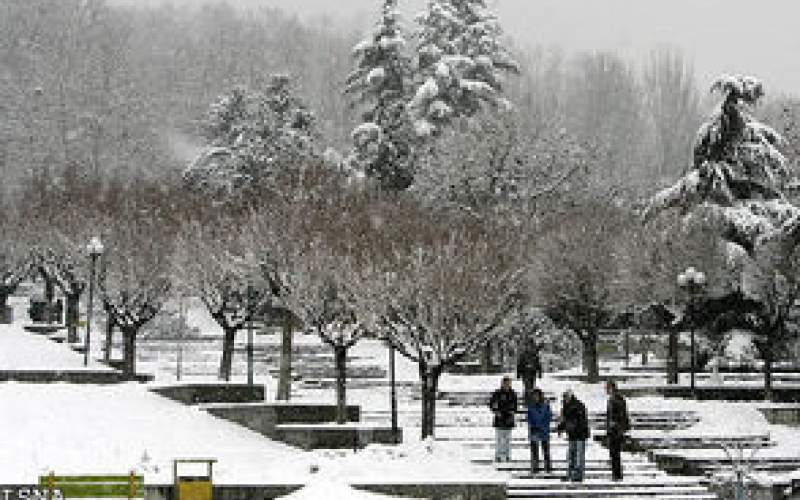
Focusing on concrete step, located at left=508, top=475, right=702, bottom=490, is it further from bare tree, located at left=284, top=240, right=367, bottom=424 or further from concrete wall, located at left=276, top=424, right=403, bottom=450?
bare tree, located at left=284, top=240, right=367, bottom=424

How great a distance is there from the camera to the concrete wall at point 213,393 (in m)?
25.4

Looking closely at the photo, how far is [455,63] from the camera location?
47.5 m

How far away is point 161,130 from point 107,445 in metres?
92.0

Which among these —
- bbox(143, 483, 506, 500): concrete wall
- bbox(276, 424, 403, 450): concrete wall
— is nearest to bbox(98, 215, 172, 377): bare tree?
bbox(276, 424, 403, 450): concrete wall

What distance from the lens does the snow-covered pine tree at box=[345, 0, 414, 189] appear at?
4894cm

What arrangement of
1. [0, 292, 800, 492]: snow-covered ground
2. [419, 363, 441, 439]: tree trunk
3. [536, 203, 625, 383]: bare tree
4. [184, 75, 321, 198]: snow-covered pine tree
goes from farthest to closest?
1. [184, 75, 321, 198]: snow-covered pine tree
2. [536, 203, 625, 383]: bare tree
3. [419, 363, 441, 439]: tree trunk
4. [0, 292, 800, 492]: snow-covered ground

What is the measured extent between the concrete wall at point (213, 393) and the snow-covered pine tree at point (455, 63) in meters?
22.8

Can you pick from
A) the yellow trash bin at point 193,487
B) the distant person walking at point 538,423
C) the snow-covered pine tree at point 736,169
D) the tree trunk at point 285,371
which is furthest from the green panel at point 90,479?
the snow-covered pine tree at point 736,169

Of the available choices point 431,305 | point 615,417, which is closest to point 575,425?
point 615,417

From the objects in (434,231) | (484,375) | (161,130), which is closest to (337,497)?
(434,231)

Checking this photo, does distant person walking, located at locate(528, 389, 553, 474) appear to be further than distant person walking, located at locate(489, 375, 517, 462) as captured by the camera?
No

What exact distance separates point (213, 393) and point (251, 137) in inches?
1243

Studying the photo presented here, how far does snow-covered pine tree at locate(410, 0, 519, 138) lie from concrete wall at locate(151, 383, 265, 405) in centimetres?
2279

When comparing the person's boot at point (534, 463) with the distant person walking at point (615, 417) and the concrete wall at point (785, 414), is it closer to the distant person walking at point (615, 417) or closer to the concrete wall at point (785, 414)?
the distant person walking at point (615, 417)
